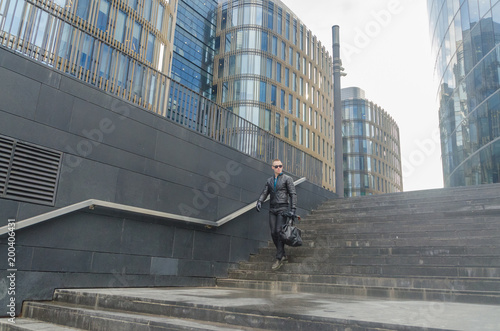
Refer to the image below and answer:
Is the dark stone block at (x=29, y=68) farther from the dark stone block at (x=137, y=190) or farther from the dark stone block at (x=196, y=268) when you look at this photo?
the dark stone block at (x=196, y=268)

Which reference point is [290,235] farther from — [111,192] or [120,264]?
[111,192]

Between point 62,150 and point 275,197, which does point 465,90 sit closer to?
point 275,197

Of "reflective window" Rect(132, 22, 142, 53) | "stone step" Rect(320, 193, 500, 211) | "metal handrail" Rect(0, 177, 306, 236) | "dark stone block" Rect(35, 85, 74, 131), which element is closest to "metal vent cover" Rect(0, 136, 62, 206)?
"metal handrail" Rect(0, 177, 306, 236)

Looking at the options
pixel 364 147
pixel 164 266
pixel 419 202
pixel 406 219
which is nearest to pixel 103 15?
pixel 164 266

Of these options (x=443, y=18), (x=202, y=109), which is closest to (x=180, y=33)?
(x=443, y=18)

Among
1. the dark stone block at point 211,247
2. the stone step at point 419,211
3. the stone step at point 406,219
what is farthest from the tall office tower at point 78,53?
the stone step at point 419,211

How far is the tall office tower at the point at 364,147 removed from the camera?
68.5 m

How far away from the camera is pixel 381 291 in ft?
19.3

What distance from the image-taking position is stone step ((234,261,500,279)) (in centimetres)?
590

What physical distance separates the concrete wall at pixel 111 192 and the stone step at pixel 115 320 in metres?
0.90

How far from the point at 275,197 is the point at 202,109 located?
2.88 metres

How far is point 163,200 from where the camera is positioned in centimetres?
746

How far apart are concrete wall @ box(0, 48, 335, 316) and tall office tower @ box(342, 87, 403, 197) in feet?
200

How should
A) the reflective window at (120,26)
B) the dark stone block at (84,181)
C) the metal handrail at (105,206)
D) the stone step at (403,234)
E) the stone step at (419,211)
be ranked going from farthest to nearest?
the reflective window at (120,26)
the stone step at (419,211)
the stone step at (403,234)
the dark stone block at (84,181)
the metal handrail at (105,206)
